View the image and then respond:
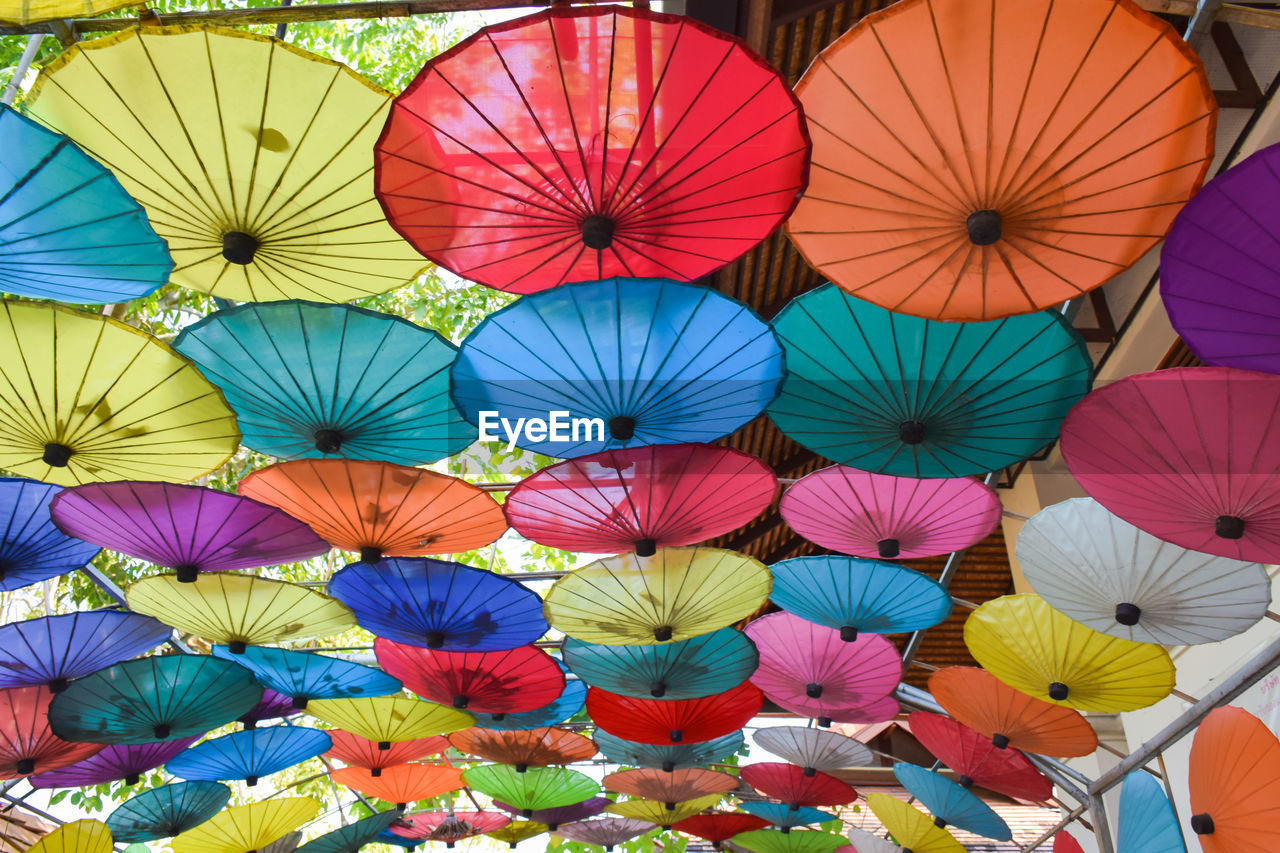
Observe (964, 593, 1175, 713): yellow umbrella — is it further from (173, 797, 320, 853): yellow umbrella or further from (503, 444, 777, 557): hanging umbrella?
(173, 797, 320, 853): yellow umbrella

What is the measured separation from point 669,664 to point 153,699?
3.07m

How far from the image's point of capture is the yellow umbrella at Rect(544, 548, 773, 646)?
4.44 metres

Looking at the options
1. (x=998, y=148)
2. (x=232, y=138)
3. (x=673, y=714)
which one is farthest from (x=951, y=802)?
(x=232, y=138)

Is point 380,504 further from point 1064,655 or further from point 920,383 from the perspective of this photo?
point 1064,655

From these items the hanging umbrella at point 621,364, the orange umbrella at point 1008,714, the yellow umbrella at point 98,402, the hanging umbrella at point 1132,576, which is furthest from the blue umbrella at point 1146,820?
the yellow umbrella at point 98,402

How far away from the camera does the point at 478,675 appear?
5.69 metres

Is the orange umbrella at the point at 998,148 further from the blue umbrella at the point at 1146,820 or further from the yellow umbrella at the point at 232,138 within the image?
the blue umbrella at the point at 1146,820

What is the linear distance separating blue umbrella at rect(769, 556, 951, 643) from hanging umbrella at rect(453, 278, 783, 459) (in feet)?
5.33

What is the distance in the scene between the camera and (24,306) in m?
2.91

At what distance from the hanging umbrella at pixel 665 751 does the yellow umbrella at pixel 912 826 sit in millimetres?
1207

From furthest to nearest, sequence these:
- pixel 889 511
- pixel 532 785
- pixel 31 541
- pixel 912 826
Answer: pixel 532 785
pixel 912 826
pixel 889 511
pixel 31 541

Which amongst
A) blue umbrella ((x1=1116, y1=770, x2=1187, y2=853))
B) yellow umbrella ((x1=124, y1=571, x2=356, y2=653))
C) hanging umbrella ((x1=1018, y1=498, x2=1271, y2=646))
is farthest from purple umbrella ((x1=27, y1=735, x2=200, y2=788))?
blue umbrella ((x1=1116, y1=770, x2=1187, y2=853))

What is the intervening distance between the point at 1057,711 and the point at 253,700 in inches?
202

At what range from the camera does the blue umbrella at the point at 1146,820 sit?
4.50m
